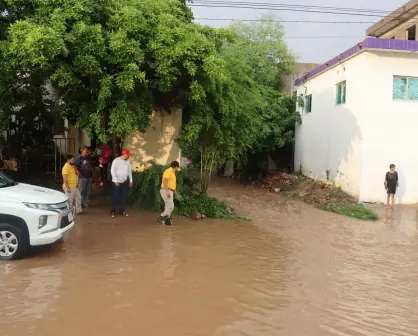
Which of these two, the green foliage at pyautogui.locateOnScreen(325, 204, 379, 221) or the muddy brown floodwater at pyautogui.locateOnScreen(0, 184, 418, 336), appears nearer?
the muddy brown floodwater at pyautogui.locateOnScreen(0, 184, 418, 336)

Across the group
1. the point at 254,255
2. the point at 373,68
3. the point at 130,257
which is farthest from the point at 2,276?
the point at 373,68

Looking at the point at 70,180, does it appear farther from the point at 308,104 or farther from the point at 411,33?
the point at 411,33

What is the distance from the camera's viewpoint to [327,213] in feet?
44.5

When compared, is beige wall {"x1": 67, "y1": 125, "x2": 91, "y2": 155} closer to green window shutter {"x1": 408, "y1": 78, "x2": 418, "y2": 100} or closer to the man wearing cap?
the man wearing cap

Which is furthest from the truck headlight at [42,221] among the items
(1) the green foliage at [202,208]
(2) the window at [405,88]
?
(2) the window at [405,88]

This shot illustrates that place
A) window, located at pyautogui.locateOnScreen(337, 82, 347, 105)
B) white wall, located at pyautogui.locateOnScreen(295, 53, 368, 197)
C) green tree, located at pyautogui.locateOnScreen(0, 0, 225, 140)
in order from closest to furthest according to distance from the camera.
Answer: green tree, located at pyautogui.locateOnScreen(0, 0, 225, 140) < white wall, located at pyautogui.locateOnScreen(295, 53, 368, 197) < window, located at pyautogui.locateOnScreen(337, 82, 347, 105)

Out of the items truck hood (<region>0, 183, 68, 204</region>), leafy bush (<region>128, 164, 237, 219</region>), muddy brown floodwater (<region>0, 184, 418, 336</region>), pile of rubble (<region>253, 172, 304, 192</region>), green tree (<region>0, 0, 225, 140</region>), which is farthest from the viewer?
pile of rubble (<region>253, 172, 304, 192</region>)

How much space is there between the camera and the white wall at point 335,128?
49.3ft

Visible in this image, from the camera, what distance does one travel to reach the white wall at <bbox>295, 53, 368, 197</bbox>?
15.0 m

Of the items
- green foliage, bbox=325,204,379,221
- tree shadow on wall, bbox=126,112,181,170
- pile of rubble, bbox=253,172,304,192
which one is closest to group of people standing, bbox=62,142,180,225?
tree shadow on wall, bbox=126,112,181,170

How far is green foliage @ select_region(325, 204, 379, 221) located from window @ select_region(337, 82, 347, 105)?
469 cm

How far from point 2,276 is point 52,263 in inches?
33.1

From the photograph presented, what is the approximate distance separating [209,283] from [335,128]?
1273cm

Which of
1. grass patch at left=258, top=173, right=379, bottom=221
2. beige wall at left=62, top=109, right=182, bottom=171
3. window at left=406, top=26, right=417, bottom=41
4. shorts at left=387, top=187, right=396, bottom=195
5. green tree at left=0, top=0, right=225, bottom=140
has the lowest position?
grass patch at left=258, top=173, right=379, bottom=221
